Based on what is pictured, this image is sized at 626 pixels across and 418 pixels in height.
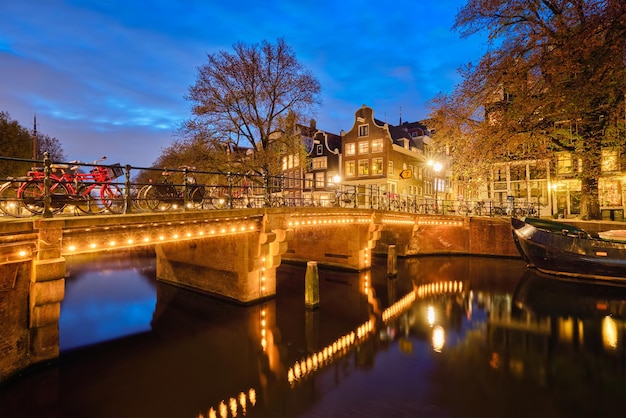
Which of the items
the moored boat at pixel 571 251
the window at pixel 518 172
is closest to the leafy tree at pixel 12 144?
the moored boat at pixel 571 251

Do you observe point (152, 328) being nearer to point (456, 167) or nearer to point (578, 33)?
point (456, 167)

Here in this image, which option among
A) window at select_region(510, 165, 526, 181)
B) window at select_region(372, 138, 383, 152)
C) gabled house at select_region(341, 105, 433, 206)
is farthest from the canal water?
window at select_region(372, 138, 383, 152)

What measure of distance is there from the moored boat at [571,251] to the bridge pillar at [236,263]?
14.2 metres

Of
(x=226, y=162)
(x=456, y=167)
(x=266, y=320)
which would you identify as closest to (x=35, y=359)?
(x=266, y=320)

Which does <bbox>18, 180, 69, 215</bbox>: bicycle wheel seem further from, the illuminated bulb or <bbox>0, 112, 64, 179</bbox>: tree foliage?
<bbox>0, 112, 64, 179</bbox>: tree foliage

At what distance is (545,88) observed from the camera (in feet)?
55.2

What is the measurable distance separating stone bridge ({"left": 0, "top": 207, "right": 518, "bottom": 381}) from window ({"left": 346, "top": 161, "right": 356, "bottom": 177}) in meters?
12.9

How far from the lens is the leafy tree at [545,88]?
14305mm

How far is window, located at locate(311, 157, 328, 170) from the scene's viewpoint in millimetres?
38125

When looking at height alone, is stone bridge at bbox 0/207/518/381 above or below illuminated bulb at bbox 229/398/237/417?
above

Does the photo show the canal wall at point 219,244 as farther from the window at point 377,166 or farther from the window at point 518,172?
the window at point 377,166

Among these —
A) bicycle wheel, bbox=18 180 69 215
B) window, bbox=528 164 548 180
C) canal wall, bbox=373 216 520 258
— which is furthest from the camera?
window, bbox=528 164 548 180

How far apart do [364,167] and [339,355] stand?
2766 cm

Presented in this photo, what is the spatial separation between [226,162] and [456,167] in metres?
14.6
